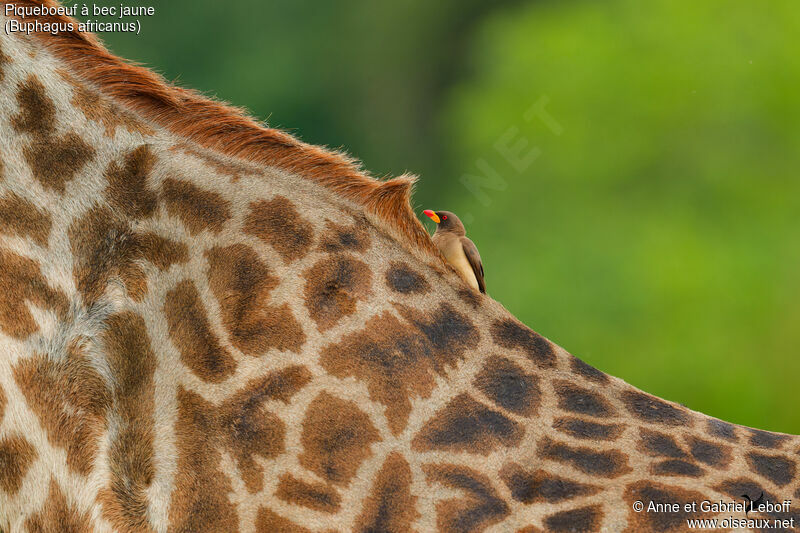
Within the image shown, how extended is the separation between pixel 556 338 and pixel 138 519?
5.50 meters

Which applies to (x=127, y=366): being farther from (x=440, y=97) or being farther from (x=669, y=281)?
(x=440, y=97)

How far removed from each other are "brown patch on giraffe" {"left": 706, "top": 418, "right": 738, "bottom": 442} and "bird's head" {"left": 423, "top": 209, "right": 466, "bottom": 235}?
550 mm

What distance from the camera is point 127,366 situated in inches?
55.9

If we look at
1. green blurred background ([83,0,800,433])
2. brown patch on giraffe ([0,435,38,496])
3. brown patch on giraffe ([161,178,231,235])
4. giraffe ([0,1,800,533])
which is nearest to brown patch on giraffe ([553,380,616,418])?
giraffe ([0,1,800,533])

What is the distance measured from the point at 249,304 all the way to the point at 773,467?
0.89 metres

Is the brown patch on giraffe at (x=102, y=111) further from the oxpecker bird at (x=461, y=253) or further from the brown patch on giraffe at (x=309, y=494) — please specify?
the brown patch on giraffe at (x=309, y=494)

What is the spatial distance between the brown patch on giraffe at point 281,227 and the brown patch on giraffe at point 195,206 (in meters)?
0.05

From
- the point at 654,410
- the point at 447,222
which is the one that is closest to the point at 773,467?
the point at 654,410

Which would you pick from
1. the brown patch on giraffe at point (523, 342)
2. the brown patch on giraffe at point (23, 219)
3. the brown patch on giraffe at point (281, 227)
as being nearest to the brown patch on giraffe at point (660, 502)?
the brown patch on giraffe at point (523, 342)

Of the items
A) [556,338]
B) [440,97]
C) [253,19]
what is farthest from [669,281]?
[253,19]

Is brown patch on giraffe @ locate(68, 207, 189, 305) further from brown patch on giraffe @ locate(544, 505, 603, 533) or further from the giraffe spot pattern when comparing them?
brown patch on giraffe @ locate(544, 505, 603, 533)

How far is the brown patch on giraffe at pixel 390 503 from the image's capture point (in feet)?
4.35

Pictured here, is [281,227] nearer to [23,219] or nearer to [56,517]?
[23,219]

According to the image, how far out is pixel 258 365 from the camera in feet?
4.66
